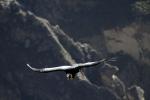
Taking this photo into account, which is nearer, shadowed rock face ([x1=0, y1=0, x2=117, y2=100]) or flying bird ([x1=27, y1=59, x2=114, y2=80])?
flying bird ([x1=27, y1=59, x2=114, y2=80])

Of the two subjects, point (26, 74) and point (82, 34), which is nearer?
point (26, 74)

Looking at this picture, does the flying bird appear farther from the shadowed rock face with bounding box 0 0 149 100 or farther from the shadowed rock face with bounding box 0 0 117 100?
the shadowed rock face with bounding box 0 0 117 100

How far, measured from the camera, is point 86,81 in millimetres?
81250

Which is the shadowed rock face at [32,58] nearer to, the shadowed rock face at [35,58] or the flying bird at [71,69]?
the shadowed rock face at [35,58]

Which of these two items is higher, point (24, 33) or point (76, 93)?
point (24, 33)

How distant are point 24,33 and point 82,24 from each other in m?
16.0

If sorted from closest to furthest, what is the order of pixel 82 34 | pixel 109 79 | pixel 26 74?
pixel 26 74
pixel 109 79
pixel 82 34

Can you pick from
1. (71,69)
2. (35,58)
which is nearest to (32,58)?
(35,58)

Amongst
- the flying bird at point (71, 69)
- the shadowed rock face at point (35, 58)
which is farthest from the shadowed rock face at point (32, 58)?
the flying bird at point (71, 69)

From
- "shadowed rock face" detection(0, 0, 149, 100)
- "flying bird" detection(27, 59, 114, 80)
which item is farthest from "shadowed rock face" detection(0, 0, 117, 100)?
"flying bird" detection(27, 59, 114, 80)

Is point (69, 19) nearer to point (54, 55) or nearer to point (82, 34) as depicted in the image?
point (82, 34)

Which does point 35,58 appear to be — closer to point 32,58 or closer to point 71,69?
point 32,58

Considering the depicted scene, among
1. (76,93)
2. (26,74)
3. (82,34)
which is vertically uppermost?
(82,34)

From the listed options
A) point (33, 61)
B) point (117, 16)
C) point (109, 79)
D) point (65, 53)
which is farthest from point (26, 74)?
point (117, 16)
